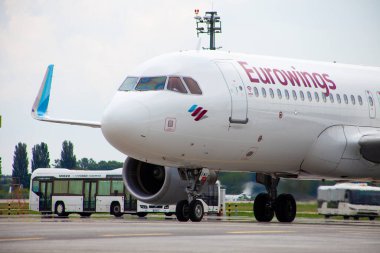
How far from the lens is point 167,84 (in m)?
27.1

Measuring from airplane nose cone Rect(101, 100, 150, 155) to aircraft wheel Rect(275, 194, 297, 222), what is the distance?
6.81m

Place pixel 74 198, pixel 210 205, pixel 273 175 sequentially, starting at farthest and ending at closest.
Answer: pixel 74 198 < pixel 210 205 < pixel 273 175

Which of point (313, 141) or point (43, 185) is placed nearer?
point (313, 141)

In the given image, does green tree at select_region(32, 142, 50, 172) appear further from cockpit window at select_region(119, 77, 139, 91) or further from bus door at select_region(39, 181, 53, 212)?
cockpit window at select_region(119, 77, 139, 91)

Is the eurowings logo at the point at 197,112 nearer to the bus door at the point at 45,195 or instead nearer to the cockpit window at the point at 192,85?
the cockpit window at the point at 192,85

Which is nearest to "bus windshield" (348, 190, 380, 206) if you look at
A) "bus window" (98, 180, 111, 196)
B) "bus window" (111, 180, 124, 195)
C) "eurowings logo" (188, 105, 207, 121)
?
"bus window" (111, 180, 124, 195)

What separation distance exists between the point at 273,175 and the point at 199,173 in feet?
12.9

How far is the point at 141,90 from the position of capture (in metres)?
27.1

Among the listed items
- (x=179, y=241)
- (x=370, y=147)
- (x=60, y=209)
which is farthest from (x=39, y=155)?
(x=179, y=241)

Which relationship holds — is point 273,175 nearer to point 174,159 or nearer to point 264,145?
point 264,145

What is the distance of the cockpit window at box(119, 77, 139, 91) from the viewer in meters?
27.5

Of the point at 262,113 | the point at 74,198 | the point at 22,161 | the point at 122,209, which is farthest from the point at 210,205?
the point at 22,161

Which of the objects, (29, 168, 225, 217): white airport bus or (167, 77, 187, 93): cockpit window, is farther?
(29, 168, 225, 217): white airport bus

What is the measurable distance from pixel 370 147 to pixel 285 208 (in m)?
3.45
